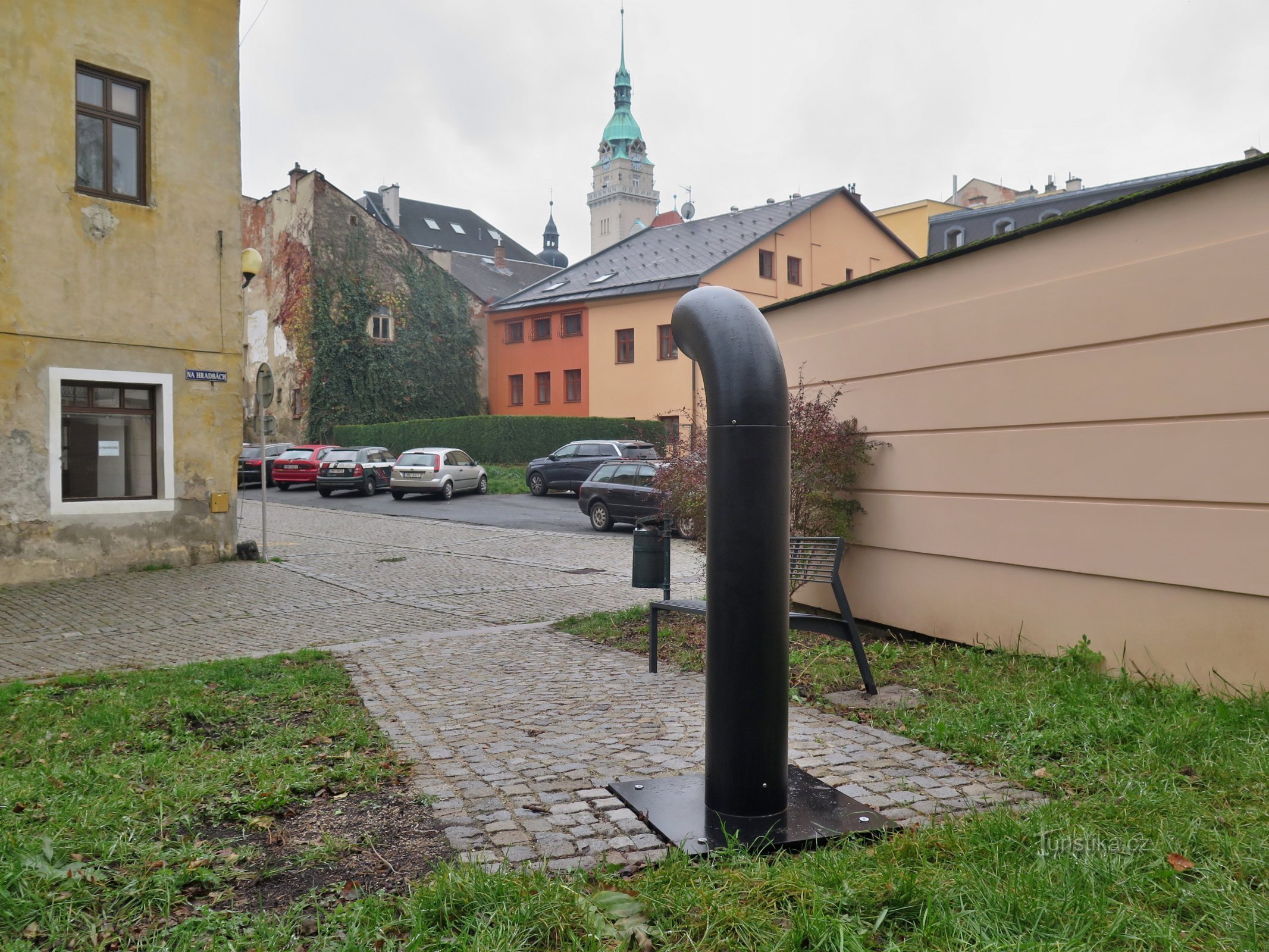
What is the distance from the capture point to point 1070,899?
2.72 meters

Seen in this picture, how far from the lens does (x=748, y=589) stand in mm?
3609

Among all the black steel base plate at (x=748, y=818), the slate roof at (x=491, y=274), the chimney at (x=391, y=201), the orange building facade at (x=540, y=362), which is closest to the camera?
the black steel base plate at (x=748, y=818)

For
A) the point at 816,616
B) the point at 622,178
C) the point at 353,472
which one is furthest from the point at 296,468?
the point at 622,178

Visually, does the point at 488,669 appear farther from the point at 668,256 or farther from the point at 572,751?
the point at 668,256

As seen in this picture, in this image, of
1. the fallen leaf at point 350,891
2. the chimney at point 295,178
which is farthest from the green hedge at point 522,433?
the fallen leaf at point 350,891

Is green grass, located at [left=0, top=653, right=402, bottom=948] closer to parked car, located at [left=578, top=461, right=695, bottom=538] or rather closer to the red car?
parked car, located at [left=578, top=461, right=695, bottom=538]

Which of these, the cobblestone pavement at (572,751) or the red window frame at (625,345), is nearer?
the cobblestone pavement at (572,751)

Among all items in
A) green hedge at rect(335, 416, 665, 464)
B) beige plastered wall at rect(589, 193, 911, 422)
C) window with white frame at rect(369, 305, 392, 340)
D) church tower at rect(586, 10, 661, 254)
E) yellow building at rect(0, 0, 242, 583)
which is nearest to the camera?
yellow building at rect(0, 0, 242, 583)

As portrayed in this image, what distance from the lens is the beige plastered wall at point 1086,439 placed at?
16.5 feet

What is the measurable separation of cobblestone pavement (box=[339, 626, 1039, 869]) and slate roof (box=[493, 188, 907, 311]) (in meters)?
30.4

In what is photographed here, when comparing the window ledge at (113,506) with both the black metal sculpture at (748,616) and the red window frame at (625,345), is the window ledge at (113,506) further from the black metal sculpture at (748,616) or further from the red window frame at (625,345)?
the red window frame at (625,345)

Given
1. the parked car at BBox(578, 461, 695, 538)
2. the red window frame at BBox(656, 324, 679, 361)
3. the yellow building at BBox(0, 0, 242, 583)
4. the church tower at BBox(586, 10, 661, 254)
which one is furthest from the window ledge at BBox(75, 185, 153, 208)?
the church tower at BBox(586, 10, 661, 254)

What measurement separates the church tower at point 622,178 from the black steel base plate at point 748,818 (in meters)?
104

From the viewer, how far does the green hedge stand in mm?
33938
